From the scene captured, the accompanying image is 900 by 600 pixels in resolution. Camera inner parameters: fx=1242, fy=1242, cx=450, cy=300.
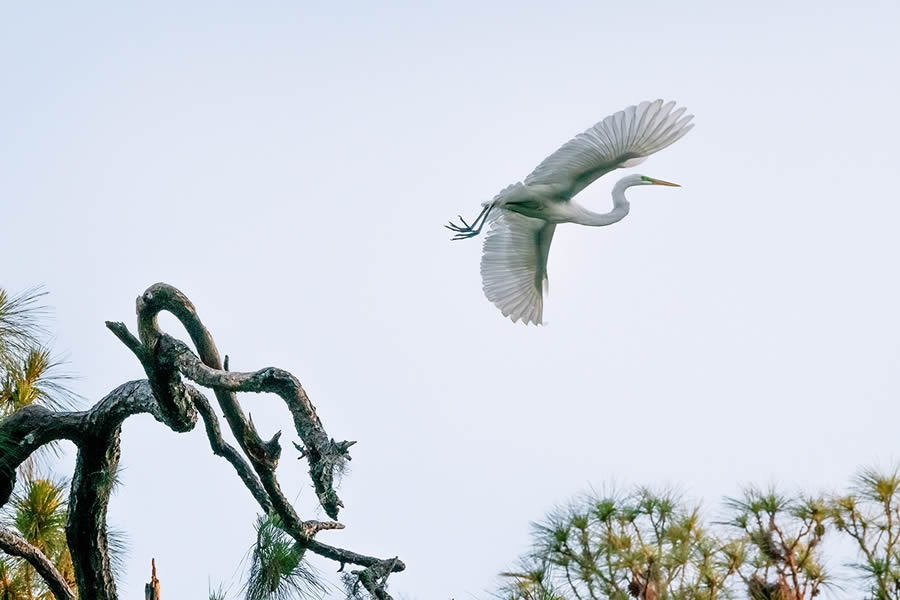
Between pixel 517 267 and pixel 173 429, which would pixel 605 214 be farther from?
pixel 173 429

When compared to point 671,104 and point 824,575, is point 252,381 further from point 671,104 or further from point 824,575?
point 824,575

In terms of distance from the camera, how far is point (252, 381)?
A: 11.5 feet

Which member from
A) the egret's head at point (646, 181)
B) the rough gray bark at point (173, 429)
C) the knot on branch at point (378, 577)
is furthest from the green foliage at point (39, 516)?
the egret's head at point (646, 181)

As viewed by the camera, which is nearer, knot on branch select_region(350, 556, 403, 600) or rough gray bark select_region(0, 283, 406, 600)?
rough gray bark select_region(0, 283, 406, 600)

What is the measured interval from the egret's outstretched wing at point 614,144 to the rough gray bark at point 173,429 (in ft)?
7.06

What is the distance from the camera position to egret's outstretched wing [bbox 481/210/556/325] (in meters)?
6.53

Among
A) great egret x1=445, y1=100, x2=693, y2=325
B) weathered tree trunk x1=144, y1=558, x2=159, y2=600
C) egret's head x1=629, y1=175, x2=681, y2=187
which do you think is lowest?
weathered tree trunk x1=144, y1=558, x2=159, y2=600

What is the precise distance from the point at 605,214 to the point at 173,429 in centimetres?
291

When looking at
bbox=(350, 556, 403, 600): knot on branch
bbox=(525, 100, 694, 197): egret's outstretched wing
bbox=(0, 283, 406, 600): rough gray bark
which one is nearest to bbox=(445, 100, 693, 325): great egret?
bbox=(525, 100, 694, 197): egret's outstretched wing

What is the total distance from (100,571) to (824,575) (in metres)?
5.95

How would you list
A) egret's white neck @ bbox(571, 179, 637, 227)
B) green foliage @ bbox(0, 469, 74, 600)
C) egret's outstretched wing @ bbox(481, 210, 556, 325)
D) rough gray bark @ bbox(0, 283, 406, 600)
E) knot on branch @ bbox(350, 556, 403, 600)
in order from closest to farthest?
rough gray bark @ bbox(0, 283, 406, 600) → knot on branch @ bbox(350, 556, 403, 600) → green foliage @ bbox(0, 469, 74, 600) → egret's white neck @ bbox(571, 179, 637, 227) → egret's outstretched wing @ bbox(481, 210, 556, 325)

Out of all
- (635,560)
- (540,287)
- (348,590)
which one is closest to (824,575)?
(635,560)

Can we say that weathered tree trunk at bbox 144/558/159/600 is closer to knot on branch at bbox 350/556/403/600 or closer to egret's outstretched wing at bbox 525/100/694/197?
knot on branch at bbox 350/556/403/600

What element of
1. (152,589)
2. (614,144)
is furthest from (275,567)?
(614,144)
